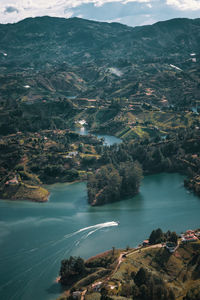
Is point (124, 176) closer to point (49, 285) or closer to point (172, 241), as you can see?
point (172, 241)

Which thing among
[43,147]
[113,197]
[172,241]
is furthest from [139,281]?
[43,147]

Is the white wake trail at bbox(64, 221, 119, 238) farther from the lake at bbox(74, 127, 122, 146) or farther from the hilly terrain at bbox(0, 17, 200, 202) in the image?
the lake at bbox(74, 127, 122, 146)

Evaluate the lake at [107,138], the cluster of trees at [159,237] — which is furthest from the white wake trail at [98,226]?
the lake at [107,138]

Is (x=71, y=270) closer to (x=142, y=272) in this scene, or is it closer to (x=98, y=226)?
(x=142, y=272)

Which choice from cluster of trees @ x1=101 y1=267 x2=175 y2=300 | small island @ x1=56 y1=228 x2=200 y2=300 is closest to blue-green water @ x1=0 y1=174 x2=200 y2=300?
small island @ x1=56 y1=228 x2=200 y2=300

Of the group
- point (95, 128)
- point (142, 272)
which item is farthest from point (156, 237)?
point (95, 128)
